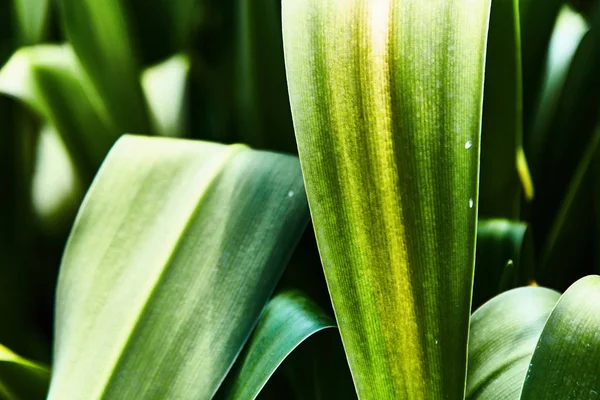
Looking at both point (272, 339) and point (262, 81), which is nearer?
point (272, 339)

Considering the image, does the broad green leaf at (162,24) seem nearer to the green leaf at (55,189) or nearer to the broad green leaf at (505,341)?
the green leaf at (55,189)

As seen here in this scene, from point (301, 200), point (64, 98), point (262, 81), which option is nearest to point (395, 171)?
point (301, 200)

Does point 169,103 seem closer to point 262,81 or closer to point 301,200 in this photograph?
point 262,81

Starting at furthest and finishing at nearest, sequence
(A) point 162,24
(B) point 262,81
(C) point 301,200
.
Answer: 1. (A) point 162,24
2. (B) point 262,81
3. (C) point 301,200

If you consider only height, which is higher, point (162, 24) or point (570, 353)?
point (162, 24)

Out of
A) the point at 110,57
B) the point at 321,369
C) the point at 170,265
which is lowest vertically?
the point at 321,369

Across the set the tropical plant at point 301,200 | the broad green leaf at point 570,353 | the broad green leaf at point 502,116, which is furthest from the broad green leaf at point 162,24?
the broad green leaf at point 570,353

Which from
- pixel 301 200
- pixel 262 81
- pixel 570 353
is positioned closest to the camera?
pixel 570 353

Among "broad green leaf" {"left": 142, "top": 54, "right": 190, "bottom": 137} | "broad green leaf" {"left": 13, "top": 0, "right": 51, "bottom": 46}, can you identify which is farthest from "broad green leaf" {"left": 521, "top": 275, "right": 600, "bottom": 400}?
"broad green leaf" {"left": 13, "top": 0, "right": 51, "bottom": 46}
